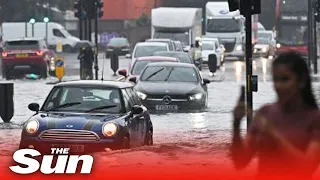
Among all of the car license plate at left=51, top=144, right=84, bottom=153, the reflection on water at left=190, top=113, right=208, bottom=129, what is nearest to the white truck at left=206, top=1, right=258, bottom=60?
the reflection on water at left=190, top=113, right=208, bottom=129

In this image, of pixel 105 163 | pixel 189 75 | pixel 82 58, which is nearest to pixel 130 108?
pixel 105 163

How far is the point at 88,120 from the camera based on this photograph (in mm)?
14242

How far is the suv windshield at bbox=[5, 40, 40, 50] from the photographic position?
4356 centimetres

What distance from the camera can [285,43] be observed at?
199ft

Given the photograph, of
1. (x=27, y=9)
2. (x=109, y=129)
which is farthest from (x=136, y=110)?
(x=27, y=9)

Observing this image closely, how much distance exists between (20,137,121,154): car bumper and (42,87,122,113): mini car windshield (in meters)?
0.91

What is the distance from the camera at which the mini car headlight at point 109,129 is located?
556 inches

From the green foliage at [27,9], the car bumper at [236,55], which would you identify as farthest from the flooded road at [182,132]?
the green foliage at [27,9]

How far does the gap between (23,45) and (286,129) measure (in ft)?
125

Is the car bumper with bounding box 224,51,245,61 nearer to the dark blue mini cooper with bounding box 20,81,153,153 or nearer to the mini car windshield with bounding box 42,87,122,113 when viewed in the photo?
the dark blue mini cooper with bounding box 20,81,153,153

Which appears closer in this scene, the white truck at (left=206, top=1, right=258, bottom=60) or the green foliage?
the white truck at (left=206, top=1, right=258, bottom=60)

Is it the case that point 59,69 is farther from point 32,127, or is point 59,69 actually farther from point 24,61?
point 32,127

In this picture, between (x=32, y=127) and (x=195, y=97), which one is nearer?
(x=32, y=127)

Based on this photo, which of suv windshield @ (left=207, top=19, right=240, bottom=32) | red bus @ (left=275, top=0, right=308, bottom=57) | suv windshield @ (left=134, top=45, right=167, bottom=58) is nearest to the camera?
suv windshield @ (left=134, top=45, right=167, bottom=58)
